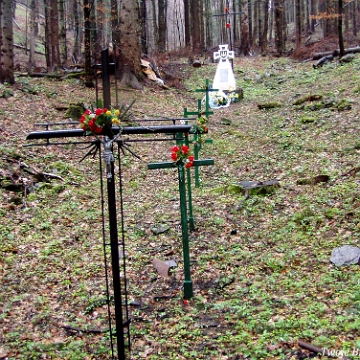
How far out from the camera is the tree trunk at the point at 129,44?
1538 centimetres

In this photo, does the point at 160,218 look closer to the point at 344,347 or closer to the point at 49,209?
the point at 49,209

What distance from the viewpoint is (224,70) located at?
49.6 feet

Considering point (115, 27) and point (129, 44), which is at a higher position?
point (115, 27)

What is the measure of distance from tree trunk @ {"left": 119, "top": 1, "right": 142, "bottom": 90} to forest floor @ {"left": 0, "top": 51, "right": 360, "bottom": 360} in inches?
148

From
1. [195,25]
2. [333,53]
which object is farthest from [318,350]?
[195,25]

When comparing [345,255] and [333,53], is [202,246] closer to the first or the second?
[345,255]

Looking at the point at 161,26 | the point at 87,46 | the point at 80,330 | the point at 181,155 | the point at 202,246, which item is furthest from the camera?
the point at 161,26

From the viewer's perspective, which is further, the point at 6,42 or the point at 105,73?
the point at 6,42

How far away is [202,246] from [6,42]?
32.3ft

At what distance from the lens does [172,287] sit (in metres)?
5.72

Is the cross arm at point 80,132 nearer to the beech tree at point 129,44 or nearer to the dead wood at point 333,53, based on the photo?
the beech tree at point 129,44

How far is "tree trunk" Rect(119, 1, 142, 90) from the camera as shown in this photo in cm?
1538

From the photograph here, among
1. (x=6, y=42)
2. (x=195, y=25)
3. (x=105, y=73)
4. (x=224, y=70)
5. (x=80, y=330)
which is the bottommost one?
(x=80, y=330)

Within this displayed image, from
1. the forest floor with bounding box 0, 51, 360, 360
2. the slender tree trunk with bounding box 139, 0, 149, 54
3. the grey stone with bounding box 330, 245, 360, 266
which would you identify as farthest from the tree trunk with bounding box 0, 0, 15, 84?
the grey stone with bounding box 330, 245, 360, 266
